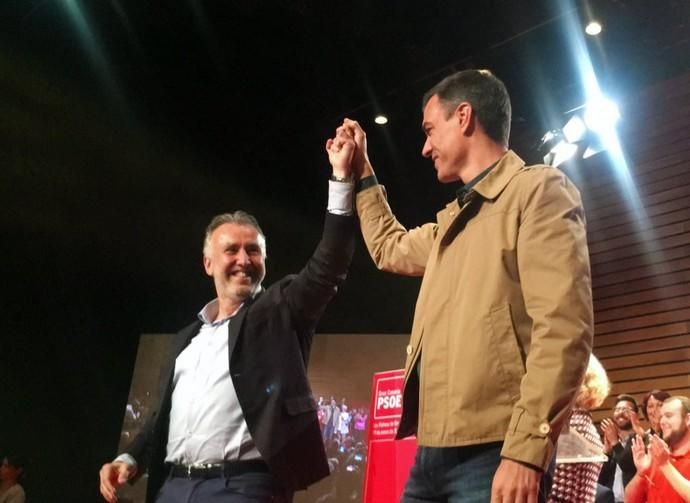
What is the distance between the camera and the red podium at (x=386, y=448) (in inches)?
143

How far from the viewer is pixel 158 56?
18.6ft

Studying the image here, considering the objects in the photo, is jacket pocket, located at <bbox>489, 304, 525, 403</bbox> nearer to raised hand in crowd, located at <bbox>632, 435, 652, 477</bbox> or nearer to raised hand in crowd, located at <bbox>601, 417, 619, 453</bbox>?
raised hand in crowd, located at <bbox>632, 435, 652, 477</bbox>

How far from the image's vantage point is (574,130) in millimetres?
6207

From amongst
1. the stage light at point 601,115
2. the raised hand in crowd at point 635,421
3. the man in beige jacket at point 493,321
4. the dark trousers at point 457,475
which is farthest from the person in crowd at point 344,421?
the dark trousers at point 457,475

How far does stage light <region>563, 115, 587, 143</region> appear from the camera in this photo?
6172 millimetres

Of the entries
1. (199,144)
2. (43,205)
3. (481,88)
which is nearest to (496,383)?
(481,88)

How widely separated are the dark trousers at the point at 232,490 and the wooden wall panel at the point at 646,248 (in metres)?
4.60

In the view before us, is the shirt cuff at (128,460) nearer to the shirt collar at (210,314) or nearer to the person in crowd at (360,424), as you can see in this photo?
the shirt collar at (210,314)

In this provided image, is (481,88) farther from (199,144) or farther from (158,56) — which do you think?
(199,144)

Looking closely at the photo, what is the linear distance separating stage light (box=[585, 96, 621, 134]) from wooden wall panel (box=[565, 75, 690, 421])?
0.13 m

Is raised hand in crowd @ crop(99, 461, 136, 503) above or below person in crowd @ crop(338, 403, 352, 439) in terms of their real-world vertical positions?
below

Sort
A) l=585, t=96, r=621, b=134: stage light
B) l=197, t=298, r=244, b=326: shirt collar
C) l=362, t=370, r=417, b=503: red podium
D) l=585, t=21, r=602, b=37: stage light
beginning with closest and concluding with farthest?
l=197, t=298, r=244, b=326: shirt collar → l=362, t=370, r=417, b=503: red podium → l=585, t=21, r=602, b=37: stage light → l=585, t=96, r=621, b=134: stage light

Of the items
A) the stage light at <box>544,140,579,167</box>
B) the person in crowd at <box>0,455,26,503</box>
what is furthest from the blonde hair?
the person in crowd at <box>0,455,26,503</box>

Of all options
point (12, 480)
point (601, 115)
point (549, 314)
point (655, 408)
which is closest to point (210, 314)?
point (549, 314)
